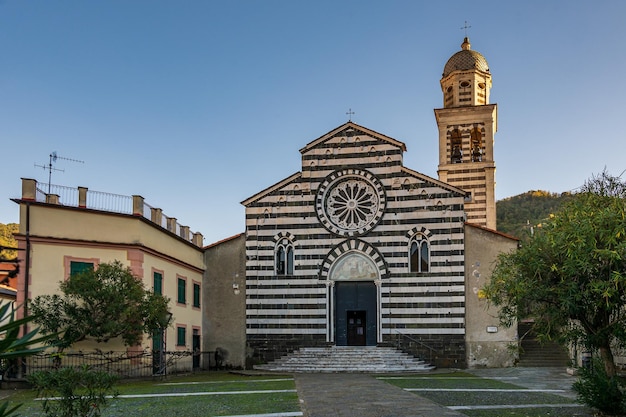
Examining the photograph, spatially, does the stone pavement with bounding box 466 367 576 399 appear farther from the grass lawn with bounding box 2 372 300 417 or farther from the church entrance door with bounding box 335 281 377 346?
the grass lawn with bounding box 2 372 300 417

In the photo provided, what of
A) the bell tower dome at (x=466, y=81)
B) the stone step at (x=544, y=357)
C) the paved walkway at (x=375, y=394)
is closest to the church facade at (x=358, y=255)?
the stone step at (x=544, y=357)

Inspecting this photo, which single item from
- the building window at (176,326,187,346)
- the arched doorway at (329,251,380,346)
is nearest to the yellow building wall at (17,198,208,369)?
the building window at (176,326,187,346)

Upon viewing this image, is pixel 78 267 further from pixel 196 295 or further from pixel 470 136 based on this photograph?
pixel 470 136

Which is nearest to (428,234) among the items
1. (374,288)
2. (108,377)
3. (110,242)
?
(374,288)

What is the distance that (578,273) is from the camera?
12438 mm

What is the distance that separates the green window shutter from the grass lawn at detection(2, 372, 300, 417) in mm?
4342

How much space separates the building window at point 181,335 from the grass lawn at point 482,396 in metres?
9.93

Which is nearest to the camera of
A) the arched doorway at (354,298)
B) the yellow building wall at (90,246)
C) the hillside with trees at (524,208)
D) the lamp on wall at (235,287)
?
the yellow building wall at (90,246)

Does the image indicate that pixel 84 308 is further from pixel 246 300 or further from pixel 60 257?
pixel 246 300

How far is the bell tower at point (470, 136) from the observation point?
124 ft

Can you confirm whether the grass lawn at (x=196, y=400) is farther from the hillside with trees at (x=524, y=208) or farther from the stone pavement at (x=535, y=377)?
the hillside with trees at (x=524, y=208)

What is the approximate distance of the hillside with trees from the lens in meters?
56.7

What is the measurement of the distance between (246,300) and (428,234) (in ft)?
30.2

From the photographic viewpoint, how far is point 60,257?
73.9ft
